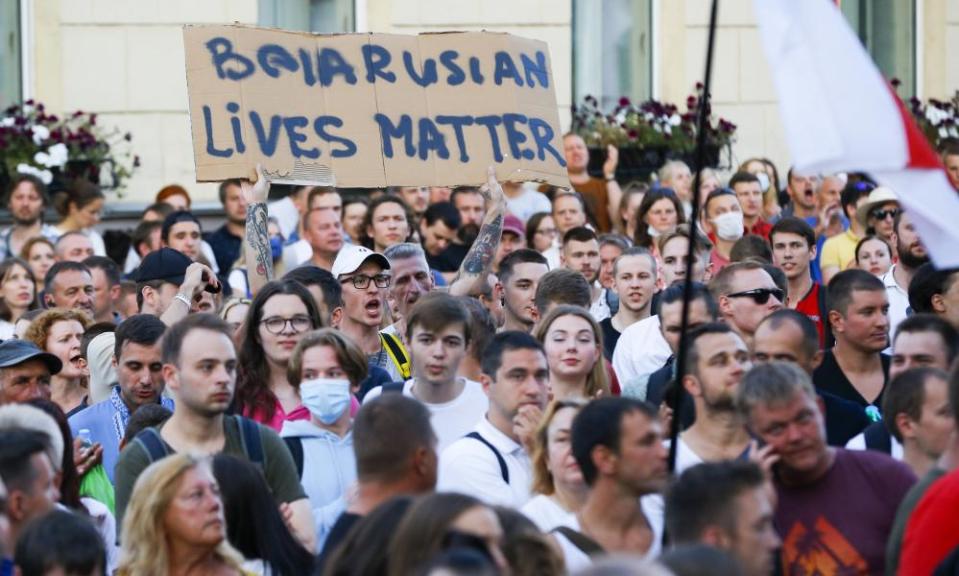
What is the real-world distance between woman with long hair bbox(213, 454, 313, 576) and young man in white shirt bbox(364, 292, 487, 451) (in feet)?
5.32

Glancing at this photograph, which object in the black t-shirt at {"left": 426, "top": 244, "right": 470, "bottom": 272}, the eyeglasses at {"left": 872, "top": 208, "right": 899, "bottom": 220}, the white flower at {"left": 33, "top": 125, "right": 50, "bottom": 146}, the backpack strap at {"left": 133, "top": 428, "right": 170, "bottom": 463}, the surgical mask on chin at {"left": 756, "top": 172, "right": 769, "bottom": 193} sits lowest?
the backpack strap at {"left": 133, "top": 428, "right": 170, "bottom": 463}

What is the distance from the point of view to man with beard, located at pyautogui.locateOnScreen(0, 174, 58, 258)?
13.8 m

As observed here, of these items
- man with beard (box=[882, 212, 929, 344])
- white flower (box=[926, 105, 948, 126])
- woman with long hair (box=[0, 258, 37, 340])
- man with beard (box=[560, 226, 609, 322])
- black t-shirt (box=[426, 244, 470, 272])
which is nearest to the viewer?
man with beard (box=[882, 212, 929, 344])

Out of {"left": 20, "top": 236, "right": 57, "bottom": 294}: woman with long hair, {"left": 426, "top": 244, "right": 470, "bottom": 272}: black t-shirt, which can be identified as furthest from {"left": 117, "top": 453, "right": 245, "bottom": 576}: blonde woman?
{"left": 20, "top": 236, "right": 57, "bottom": 294}: woman with long hair

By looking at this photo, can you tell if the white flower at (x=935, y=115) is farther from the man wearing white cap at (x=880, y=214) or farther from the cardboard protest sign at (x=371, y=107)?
the cardboard protest sign at (x=371, y=107)

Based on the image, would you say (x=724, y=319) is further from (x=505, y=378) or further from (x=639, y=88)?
(x=639, y=88)

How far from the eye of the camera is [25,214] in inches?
543

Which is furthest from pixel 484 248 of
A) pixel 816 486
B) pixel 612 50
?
pixel 612 50

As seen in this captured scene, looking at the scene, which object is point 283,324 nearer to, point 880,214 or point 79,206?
point 880,214

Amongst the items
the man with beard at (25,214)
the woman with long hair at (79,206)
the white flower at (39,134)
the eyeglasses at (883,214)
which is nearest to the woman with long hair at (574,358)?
the eyeglasses at (883,214)

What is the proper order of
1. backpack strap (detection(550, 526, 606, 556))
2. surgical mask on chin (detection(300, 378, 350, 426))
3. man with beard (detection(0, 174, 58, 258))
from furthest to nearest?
man with beard (detection(0, 174, 58, 258)) → surgical mask on chin (detection(300, 378, 350, 426)) → backpack strap (detection(550, 526, 606, 556))

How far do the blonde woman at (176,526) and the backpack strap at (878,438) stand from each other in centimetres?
228

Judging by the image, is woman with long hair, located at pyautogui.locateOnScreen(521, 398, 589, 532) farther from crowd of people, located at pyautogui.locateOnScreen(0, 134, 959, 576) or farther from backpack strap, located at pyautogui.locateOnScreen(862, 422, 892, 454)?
backpack strap, located at pyautogui.locateOnScreen(862, 422, 892, 454)

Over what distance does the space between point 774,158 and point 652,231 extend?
4861 mm
